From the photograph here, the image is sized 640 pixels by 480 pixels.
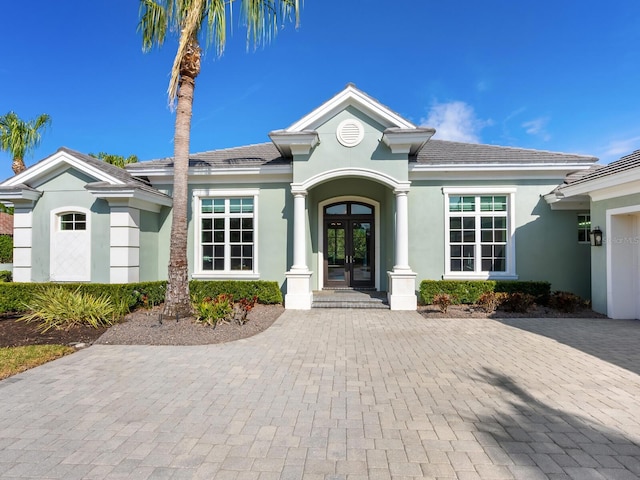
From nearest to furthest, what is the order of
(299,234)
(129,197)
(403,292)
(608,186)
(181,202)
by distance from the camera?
(608,186) → (181,202) → (129,197) → (403,292) → (299,234)

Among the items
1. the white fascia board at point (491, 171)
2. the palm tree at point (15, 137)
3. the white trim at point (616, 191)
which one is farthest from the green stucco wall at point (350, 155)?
the palm tree at point (15, 137)

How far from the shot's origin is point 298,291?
10000mm

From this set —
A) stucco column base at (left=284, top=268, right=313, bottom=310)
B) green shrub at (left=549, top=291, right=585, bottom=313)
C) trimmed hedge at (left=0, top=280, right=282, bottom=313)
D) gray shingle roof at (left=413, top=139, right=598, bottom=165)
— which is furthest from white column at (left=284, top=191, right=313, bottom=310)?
green shrub at (left=549, top=291, right=585, bottom=313)

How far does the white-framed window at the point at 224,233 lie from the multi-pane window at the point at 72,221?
11.0 ft

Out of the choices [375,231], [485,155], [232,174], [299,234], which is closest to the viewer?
[299,234]

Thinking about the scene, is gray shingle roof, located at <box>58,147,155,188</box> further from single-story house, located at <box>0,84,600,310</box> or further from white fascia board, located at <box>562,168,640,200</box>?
white fascia board, located at <box>562,168,640,200</box>

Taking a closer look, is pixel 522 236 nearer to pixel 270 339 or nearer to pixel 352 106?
pixel 352 106

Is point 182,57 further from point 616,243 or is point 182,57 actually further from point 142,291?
point 616,243

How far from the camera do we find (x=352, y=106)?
1025 centimetres

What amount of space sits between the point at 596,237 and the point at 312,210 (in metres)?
8.56

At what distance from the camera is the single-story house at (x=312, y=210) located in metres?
9.88

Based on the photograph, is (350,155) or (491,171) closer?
(350,155)

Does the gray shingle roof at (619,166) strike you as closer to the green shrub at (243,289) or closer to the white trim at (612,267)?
the white trim at (612,267)

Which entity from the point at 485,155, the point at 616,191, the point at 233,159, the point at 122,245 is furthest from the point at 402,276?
the point at 122,245
